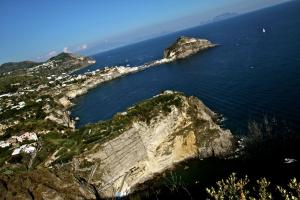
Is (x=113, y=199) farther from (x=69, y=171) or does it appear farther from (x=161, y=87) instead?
(x=161, y=87)

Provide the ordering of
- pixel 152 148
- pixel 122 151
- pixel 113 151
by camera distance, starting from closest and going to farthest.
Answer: pixel 113 151 < pixel 122 151 < pixel 152 148

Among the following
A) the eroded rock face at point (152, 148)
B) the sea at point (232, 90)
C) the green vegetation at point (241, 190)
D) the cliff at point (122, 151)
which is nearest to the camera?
the green vegetation at point (241, 190)

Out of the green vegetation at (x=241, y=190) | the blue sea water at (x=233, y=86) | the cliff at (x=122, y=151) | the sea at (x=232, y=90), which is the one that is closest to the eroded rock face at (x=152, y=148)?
the cliff at (x=122, y=151)

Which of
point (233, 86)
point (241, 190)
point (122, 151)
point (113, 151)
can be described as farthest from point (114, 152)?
point (233, 86)

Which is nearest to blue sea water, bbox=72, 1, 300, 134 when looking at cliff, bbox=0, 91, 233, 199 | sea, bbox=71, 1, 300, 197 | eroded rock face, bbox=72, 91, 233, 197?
sea, bbox=71, 1, 300, 197

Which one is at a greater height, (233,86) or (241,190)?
(241,190)

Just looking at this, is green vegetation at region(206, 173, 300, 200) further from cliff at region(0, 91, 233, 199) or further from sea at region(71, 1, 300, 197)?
cliff at region(0, 91, 233, 199)

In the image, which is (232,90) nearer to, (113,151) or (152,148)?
(152,148)

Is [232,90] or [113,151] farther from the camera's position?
[232,90]

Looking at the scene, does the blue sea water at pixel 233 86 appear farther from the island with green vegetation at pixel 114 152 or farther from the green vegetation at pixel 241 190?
the green vegetation at pixel 241 190
